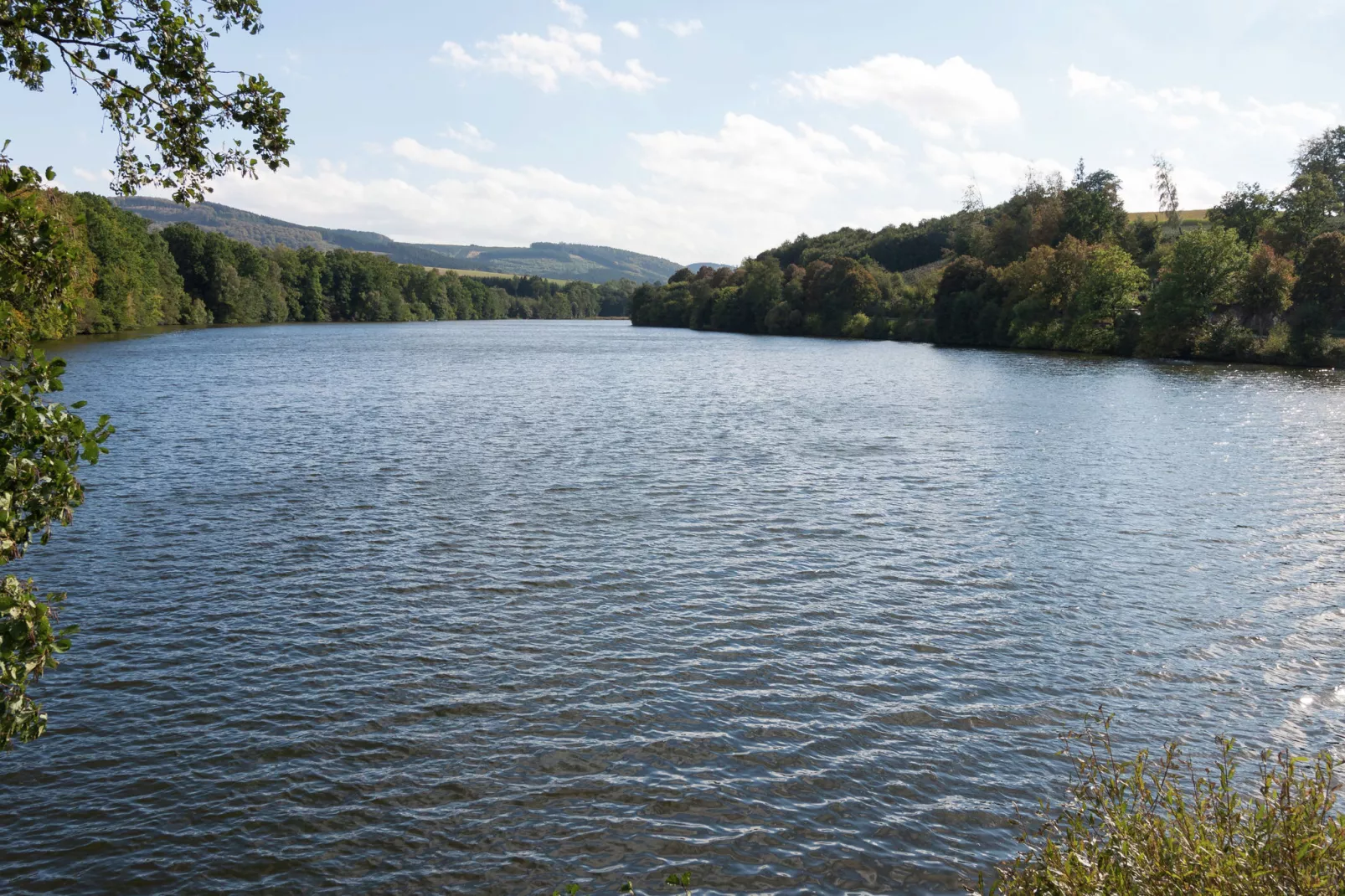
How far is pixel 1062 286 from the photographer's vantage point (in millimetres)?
83688

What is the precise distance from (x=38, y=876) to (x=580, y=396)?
132 ft

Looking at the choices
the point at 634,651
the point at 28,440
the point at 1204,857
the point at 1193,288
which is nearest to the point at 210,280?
the point at 1193,288

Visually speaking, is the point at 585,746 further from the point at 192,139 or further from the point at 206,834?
the point at 192,139

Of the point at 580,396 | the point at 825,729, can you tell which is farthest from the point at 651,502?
the point at 580,396

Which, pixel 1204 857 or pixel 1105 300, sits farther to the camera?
pixel 1105 300

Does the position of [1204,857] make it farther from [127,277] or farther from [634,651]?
[127,277]

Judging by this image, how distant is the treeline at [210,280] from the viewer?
93.8 metres

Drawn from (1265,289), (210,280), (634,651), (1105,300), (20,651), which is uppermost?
(210,280)

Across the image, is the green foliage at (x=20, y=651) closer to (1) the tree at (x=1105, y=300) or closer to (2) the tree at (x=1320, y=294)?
(2) the tree at (x=1320, y=294)

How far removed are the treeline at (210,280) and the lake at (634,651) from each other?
125 feet

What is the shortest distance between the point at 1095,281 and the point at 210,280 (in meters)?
122

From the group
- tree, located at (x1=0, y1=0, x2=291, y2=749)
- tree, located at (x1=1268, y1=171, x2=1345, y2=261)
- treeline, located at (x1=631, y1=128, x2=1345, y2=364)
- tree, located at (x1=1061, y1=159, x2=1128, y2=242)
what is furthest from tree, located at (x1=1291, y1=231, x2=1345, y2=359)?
tree, located at (x1=0, y1=0, x2=291, y2=749)

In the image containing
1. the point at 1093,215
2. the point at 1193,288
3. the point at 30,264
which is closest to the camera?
the point at 30,264

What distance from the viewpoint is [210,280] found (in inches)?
5192
